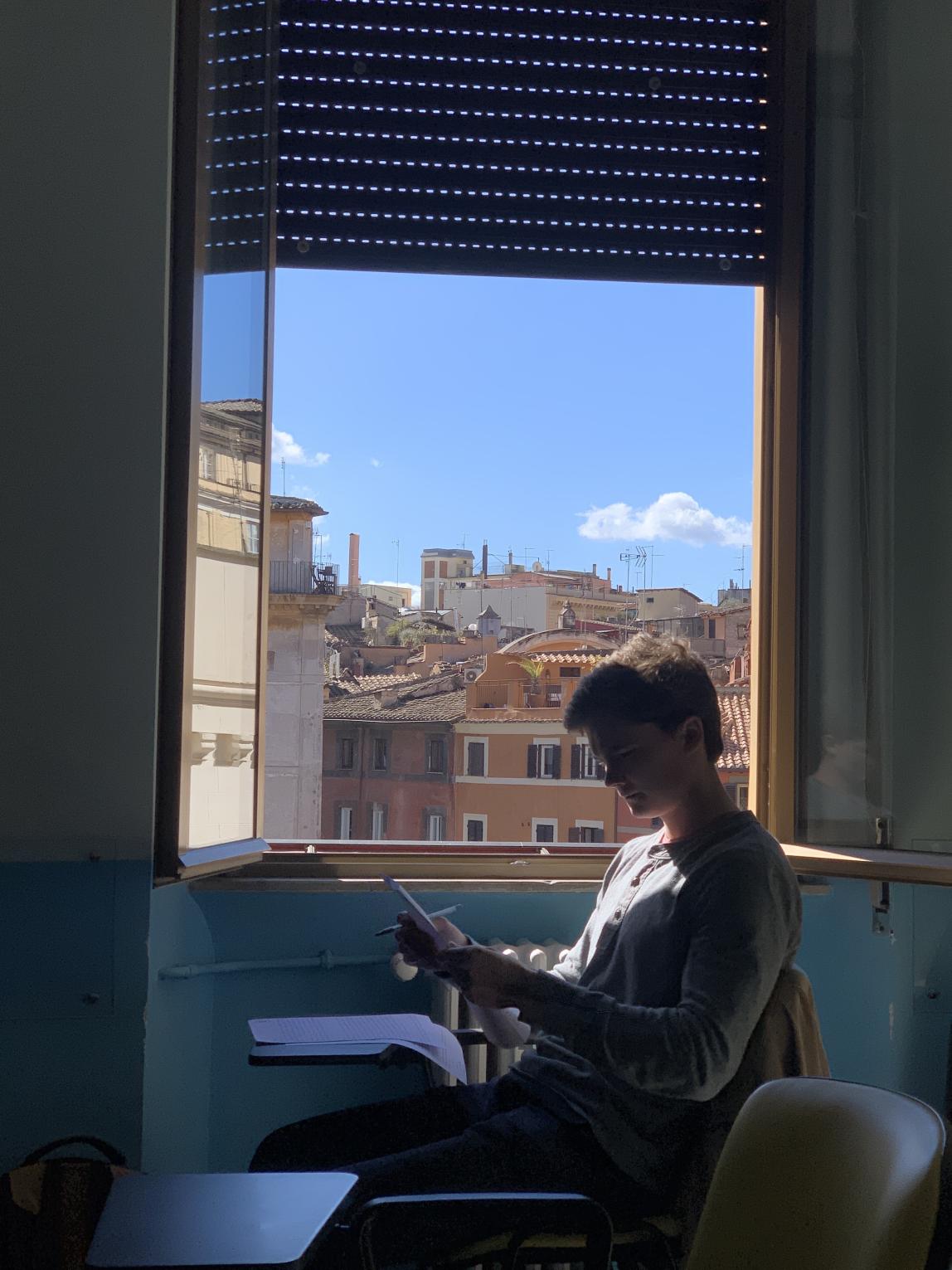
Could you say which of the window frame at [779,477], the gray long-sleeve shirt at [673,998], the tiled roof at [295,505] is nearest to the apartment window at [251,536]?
the window frame at [779,477]

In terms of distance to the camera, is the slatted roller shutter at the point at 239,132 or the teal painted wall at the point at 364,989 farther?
the teal painted wall at the point at 364,989

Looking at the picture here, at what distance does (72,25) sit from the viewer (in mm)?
2240

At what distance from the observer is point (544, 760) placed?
2.72 metres

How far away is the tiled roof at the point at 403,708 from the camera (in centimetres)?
270

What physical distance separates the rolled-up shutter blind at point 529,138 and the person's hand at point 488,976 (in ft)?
5.30

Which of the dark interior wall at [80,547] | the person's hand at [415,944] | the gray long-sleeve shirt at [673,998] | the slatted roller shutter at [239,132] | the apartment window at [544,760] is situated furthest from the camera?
the apartment window at [544,760]

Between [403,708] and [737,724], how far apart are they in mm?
803

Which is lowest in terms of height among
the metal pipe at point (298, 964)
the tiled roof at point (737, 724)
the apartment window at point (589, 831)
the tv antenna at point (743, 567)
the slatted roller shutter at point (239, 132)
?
the metal pipe at point (298, 964)

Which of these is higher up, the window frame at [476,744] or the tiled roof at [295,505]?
the tiled roof at [295,505]

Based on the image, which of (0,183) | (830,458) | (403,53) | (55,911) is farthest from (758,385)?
(55,911)

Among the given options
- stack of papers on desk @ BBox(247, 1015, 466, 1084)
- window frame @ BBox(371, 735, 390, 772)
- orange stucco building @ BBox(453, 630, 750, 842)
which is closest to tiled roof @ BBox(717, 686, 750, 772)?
orange stucco building @ BBox(453, 630, 750, 842)

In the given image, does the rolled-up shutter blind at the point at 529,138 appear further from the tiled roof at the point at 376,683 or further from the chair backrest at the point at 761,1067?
the chair backrest at the point at 761,1067

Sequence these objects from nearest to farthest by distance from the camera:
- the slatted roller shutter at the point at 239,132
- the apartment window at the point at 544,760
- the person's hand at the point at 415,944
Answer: the person's hand at the point at 415,944 → the slatted roller shutter at the point at 239,132 → the apartment window at the point at 544,760

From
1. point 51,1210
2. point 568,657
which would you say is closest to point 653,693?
point 568,657
